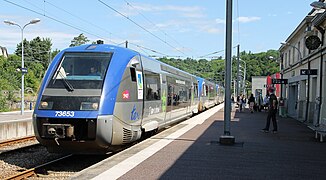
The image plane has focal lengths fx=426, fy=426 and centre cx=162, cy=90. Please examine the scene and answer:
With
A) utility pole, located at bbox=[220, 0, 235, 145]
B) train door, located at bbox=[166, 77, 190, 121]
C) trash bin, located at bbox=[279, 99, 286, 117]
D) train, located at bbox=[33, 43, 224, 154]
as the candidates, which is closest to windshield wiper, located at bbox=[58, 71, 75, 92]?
train, located at bbox=[33, 43, 224, 154]

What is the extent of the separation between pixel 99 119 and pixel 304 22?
21037 millimetres

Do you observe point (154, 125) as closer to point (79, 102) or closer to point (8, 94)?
point (79, 102)

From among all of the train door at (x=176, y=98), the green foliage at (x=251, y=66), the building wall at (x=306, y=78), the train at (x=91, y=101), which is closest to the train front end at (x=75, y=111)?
the train at (x=91, y=101)

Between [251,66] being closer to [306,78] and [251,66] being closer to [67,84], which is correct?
[306,78]

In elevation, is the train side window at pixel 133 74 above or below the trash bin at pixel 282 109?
above

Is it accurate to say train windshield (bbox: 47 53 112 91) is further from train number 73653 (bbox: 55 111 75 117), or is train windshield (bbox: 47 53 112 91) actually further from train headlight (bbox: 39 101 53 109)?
train number 73653 (bbox: 55 111 75 117)

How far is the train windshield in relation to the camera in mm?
10109

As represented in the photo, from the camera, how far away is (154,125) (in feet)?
46.3

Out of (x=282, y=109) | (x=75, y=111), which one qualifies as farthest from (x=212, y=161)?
(x=282, y=109)

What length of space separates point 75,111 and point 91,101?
43cm

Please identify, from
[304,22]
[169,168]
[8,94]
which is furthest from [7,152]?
[8,94]

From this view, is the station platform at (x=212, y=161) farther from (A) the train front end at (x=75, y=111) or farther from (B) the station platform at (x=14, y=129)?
(B) the station platform at (x=14, y=129)

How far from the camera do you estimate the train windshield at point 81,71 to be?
10.1m

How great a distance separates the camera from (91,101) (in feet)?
31.9
